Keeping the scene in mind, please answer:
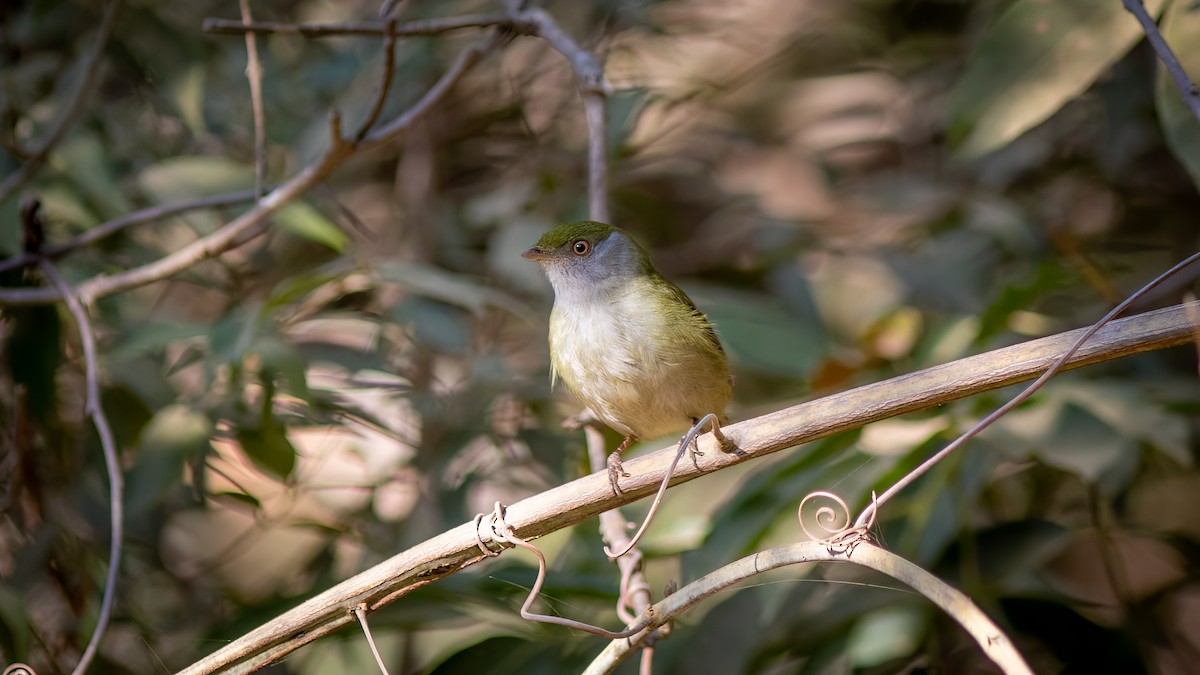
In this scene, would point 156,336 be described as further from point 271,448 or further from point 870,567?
point 870,567

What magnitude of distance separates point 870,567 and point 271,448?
1.92 metres

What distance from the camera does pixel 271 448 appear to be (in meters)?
2.87

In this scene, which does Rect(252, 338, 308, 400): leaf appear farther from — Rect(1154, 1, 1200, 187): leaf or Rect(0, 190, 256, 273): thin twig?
Rect(1154, 1, 1200, 187): leaf

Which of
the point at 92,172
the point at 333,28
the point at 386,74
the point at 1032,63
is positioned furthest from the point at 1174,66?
the point at 92,172

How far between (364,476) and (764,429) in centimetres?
270

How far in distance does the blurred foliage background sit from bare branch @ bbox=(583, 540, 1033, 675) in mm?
178

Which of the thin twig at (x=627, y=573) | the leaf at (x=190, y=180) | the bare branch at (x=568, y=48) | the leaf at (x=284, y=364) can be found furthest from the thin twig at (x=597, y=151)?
the leaf at (x=190, y=180)

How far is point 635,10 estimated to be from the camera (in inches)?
165

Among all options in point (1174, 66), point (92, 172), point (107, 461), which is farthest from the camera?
point (92, 172)

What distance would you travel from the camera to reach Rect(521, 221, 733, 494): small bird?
239 centimetres

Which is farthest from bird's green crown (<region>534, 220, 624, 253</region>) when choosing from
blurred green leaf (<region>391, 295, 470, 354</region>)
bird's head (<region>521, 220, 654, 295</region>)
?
blurred green leaf (<region>391, 295, 470, 354</region>)

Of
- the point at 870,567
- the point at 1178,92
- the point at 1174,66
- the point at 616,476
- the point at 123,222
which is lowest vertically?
the point at 870,567

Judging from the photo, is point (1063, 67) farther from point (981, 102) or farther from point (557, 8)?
point (557, 8)

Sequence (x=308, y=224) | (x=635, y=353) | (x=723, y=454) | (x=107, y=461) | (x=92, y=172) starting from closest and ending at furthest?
1. (x=723, y=454)
2. (x=635, y=353)
3. (x=107, y=461)
4. (x=308, y=224)
5. (x=92, y=172)
